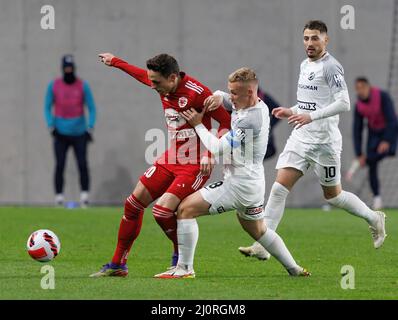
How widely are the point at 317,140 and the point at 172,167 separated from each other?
2.10 m

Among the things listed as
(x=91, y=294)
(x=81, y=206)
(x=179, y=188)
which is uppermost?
(x=179, y=188)

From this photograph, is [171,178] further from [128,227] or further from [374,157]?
[374,157]

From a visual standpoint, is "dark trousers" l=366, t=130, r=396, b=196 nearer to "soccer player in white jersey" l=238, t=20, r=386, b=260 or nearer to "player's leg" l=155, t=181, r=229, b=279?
"soccer player in white jersey" l=238, t=20, r=386, b=260

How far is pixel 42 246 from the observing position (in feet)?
30.7

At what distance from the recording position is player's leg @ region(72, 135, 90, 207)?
1855 cm

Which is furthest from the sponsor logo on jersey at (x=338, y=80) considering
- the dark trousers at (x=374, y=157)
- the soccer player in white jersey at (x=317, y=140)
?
the dark trousers at (x=374, y=157)

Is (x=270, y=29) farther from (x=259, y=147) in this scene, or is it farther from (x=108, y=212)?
(x=259, y=147)

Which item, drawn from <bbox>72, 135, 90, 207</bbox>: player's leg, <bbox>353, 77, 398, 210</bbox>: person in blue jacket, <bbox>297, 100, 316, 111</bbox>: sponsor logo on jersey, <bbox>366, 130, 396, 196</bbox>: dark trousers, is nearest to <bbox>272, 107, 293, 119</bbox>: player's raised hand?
<bbox>297, 100, 316, 111</bbox>: sponsor logo on jersey

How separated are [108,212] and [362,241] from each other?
18.9 ft

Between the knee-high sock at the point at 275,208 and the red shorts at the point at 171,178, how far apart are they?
1460mm

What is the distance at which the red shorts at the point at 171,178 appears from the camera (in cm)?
907

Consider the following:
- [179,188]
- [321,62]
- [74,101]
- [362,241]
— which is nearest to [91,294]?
[179,188]

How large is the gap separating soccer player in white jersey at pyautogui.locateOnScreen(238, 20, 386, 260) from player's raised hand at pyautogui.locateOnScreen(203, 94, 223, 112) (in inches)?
57.4
